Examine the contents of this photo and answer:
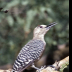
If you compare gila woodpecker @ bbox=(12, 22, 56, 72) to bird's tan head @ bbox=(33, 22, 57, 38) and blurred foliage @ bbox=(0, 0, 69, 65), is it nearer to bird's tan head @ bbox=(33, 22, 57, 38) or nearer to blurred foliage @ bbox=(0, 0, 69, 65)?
bird's tan head @ bbox=(33, 22, 57, 38)

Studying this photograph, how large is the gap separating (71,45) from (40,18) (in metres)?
1.89

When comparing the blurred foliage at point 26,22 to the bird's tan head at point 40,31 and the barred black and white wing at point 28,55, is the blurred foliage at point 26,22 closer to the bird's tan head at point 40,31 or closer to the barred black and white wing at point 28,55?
the bird's tan head at point 40,31

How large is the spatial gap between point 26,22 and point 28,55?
179cm

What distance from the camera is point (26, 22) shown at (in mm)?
4703

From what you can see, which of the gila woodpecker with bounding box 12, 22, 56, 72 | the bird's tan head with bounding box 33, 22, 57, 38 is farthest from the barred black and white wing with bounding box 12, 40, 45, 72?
the bird's tan head with bounding box 33, 22, 57, 38

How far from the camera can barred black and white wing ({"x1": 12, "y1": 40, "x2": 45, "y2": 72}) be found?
9.30 ft

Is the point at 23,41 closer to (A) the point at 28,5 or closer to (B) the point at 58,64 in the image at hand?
(A) the point at 28,5

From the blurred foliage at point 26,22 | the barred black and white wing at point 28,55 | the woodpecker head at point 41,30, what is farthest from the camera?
the blurred foliage at point 26,22

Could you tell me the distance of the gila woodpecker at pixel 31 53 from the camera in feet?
9.35

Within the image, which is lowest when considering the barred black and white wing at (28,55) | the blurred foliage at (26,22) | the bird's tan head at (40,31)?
the barred black and white wing at (28,55)

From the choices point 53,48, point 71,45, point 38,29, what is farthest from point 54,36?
point 71,45

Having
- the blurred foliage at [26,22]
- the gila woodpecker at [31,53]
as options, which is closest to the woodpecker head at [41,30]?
the gila woodpecker at [31,53]

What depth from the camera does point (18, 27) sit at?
495 centimetres

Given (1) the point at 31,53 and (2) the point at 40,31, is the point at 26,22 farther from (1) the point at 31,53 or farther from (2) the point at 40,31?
(1) the point at 31,53
